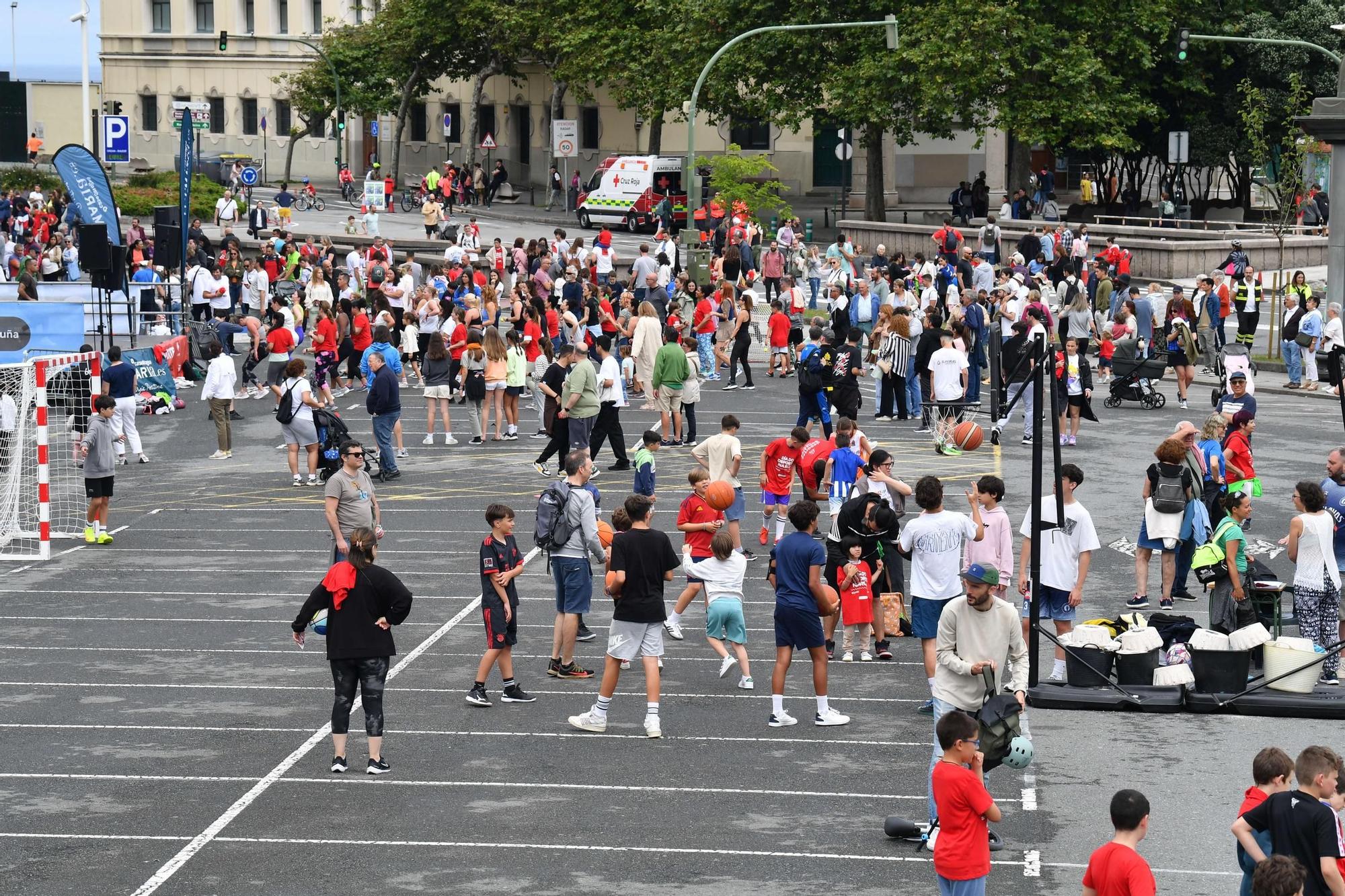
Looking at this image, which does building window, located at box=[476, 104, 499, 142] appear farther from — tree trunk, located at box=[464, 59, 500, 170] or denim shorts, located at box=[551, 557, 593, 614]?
denim shorts, located at box=[551, 557, 593, 614]

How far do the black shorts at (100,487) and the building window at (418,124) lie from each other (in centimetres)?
5824

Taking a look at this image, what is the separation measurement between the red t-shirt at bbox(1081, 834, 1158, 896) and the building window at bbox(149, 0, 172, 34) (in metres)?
81.6

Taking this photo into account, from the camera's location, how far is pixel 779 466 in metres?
17.4

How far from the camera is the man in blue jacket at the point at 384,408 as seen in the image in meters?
21.8

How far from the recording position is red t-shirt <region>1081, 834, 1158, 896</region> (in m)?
7.40

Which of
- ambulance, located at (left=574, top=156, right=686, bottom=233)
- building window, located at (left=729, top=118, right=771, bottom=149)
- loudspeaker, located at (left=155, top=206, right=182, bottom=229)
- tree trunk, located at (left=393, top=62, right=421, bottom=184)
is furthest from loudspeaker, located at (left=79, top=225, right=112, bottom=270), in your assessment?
building window, located at (left=729, top=118, right=771, bottom=149)

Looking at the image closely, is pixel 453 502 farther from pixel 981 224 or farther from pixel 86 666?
pixel 981 224

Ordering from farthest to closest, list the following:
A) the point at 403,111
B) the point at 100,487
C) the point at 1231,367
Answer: the point at 403,111
the point at 1231,367
the point at 100,487

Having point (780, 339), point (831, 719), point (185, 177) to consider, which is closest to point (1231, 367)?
point (780, 339)

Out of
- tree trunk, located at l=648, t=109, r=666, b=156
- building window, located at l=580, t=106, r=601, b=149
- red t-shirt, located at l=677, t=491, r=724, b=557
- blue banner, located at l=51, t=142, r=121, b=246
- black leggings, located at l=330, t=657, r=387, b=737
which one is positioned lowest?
black leggings, located at l=330, t=657, r=387, b=737

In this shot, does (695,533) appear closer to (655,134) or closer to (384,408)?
(384,408)

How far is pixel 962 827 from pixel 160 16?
268ft

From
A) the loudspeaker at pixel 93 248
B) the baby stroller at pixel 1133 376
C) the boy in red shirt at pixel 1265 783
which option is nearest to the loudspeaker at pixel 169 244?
the loudspeaker at pixel 93 248

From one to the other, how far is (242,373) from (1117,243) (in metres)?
20.8
